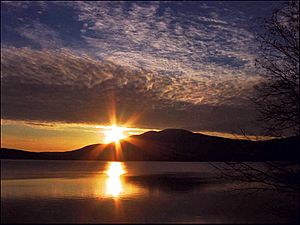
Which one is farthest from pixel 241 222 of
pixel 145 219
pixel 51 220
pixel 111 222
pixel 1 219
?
pixel 1 219

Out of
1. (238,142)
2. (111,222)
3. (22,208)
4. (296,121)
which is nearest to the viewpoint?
(296,121)

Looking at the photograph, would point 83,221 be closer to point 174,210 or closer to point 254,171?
point 174,210

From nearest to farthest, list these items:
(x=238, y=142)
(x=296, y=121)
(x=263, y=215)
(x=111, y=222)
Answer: (x=296, y=121), (x=238, y=142), (x=111, y=222), (x=263, y=215)

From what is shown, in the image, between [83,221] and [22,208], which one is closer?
[83,221]

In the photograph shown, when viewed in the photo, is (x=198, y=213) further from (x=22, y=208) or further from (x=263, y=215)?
(x=22, y=208)

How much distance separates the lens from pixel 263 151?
923 cm

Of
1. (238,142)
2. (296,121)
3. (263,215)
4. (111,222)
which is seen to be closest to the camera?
(296,121)

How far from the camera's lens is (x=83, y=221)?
38.3 meters

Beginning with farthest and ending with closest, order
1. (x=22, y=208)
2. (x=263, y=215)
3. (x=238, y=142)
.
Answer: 1. (x=22, y=208)
2. (x=263, y=215)
3. (x=238, y=142)

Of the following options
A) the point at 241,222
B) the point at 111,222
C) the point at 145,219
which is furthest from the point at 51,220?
the point at 241,222

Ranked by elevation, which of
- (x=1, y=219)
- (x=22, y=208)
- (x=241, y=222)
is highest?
(x=22, y=208)

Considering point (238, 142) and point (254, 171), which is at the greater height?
point (238, 142)

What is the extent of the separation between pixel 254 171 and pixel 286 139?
1041 mm

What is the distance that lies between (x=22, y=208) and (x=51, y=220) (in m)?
9.31
